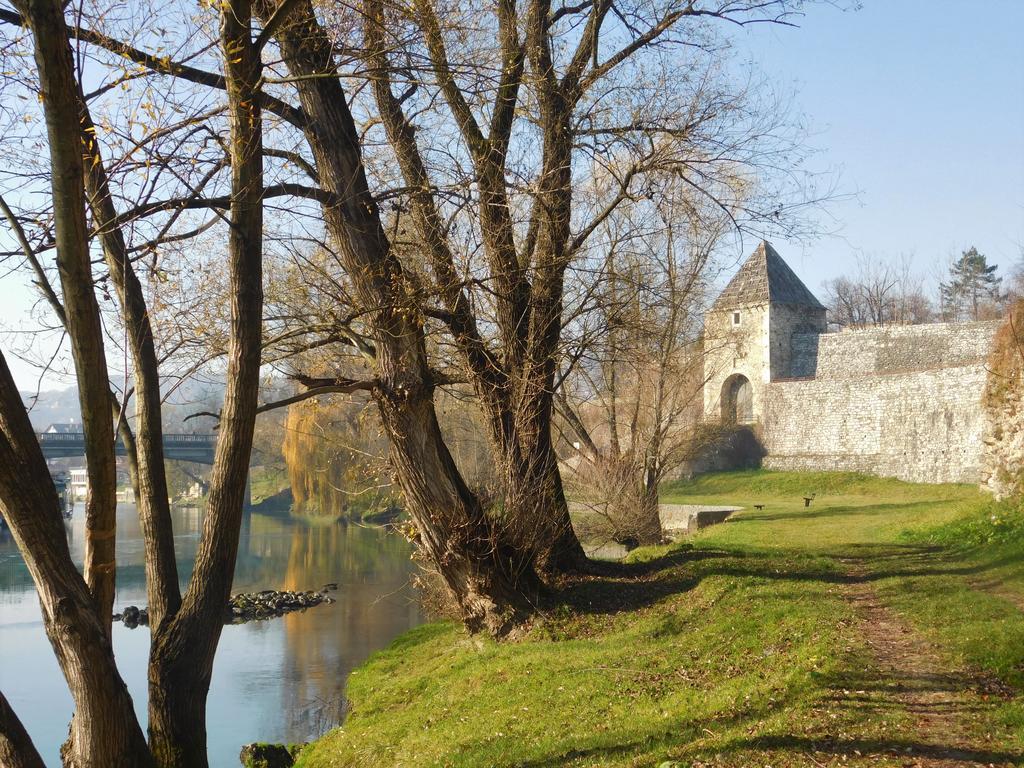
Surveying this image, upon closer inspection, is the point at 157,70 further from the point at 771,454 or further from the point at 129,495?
the point at 129,495

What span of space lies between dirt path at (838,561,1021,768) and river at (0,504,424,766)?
6451 millimetres

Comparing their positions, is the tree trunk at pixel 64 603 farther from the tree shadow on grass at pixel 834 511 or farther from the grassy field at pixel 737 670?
the tree shadow on grass at pixel 834 511

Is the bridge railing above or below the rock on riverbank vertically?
above

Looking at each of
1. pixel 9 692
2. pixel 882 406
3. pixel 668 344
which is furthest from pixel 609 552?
pixel 882 406

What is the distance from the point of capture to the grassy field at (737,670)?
17.0 feet

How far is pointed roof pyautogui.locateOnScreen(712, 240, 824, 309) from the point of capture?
34531mm

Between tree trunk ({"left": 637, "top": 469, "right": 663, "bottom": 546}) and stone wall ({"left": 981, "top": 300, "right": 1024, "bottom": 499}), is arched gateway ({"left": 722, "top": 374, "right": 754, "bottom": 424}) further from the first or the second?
stone wall ({"left": 981, "top": 300, "right": 1024, "bottom": 499})

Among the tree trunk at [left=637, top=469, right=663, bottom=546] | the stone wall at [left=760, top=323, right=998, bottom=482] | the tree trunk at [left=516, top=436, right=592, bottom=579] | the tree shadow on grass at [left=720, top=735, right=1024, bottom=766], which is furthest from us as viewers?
the stone wall at [left=760, top=323, right=998, bottom=482]

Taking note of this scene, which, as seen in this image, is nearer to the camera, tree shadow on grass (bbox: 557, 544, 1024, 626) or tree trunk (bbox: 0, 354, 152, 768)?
tree trunk (bbox: 0, 354, 152, 768)

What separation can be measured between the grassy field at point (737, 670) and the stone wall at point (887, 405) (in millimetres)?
12790

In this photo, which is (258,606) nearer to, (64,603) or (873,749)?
(64,603)

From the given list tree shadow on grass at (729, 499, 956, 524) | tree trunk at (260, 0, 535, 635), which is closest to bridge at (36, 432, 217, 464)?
tree shadow on grass at (729, 499, 956, 524)

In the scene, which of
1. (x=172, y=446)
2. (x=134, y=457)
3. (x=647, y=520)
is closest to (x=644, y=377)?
(x=647, y=520)

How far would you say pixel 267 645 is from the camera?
1595 centimetres
